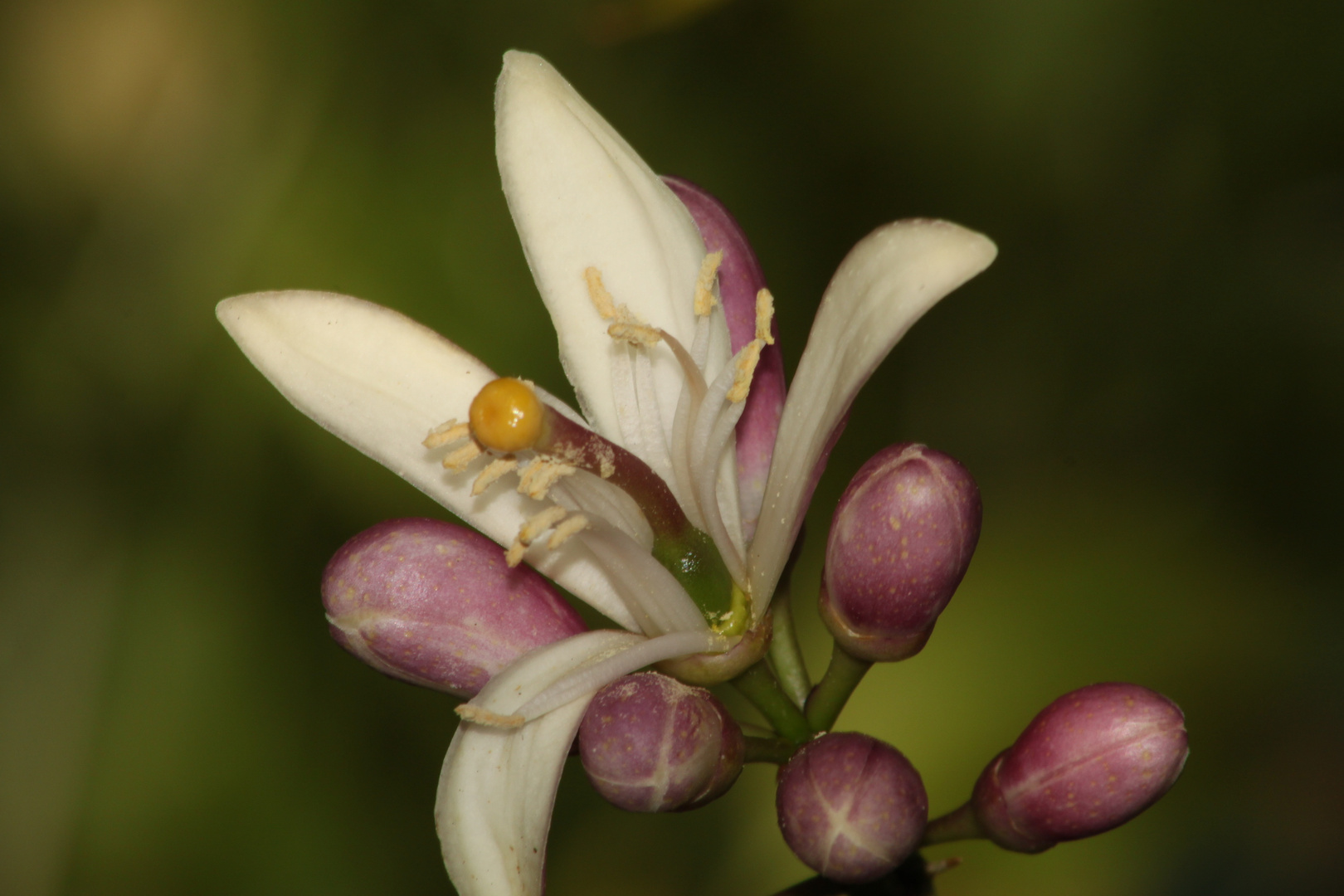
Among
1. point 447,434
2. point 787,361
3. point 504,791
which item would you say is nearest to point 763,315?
point 447,434

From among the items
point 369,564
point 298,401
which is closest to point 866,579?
point 369,564

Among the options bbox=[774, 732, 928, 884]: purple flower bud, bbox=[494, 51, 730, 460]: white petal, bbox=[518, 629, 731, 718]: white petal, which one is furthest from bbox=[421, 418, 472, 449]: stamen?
bbox=[774, 732, 928, 884]: purple flower bud

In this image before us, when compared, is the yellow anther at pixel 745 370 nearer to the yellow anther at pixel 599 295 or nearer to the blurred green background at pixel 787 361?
the yellow anther at pixel 599 295

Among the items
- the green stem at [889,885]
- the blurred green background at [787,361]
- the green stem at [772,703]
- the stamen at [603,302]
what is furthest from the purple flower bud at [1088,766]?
the blurred green background at [787,361]

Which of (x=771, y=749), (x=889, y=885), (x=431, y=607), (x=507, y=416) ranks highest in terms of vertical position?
(x=507, y=416)

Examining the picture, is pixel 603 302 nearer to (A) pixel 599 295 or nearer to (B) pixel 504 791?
(A) pixel 599 295

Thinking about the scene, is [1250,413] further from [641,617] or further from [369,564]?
[369,564]

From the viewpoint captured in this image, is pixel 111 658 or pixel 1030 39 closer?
pixel 111 658
